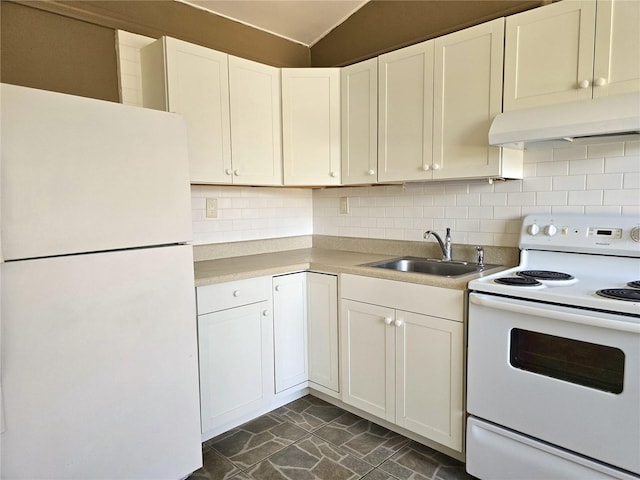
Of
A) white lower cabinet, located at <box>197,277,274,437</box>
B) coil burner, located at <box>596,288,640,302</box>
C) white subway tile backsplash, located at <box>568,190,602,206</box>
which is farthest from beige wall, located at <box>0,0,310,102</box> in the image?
coil burner, located at <box>596,288,640,302</box>

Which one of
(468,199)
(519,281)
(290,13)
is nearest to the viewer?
(519,281)

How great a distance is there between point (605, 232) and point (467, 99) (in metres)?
0.89

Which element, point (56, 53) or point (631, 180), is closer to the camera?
point (631, 180)

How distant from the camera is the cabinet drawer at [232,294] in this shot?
6.73ft

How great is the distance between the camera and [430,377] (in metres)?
1.98

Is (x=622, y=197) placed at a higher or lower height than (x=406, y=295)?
higher

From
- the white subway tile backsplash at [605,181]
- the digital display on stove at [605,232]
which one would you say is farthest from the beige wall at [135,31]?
the digital display on stove at [605,232]

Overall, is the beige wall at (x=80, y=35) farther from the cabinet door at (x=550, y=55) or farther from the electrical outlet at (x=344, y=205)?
the cabinet door at (x=550, y=55)

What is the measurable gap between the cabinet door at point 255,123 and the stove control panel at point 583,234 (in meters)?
1.52

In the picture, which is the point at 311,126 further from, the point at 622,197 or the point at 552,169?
the point at 622,197

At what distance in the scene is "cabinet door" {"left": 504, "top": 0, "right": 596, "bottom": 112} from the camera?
171 centimetres

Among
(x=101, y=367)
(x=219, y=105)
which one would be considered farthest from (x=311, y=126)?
(x=101, y=367)

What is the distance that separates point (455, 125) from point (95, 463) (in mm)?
2187

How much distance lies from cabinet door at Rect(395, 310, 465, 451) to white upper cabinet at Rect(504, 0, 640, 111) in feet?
3.68
